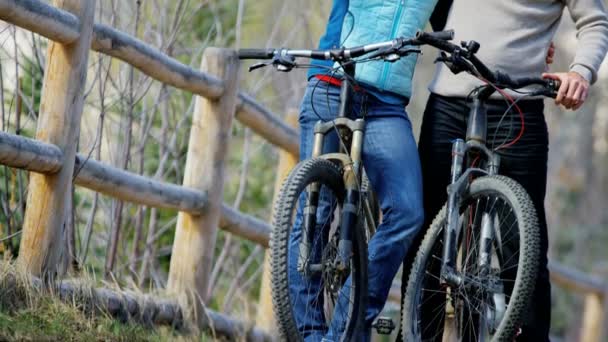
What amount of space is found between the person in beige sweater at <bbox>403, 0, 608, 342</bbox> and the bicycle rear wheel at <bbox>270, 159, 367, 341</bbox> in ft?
2.07

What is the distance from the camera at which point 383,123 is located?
428 centimetres

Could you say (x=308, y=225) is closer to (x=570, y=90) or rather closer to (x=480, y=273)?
(x=480, y=273)

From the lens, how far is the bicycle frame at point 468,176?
4.10m

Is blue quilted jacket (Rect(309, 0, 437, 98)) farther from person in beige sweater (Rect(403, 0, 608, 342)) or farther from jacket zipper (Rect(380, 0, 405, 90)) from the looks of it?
person in beige sweater (Rect(403, 0, 608, 342))

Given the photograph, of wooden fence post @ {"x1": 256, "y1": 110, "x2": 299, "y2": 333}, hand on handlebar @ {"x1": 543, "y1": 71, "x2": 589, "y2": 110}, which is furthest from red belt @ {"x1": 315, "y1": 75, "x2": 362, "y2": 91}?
wooden fence post @ {"x1": 256, "y1": 110, "x2": 299, "y2": 333}

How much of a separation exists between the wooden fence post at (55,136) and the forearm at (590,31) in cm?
184

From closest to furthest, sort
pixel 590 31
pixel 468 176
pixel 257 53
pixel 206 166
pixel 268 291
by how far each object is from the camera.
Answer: pixel 257 53 < pixel 468 176 < pixel 590 31 < pixel 206 166 < pixel 268 291

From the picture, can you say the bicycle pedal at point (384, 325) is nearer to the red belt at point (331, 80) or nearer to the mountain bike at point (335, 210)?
the mountain bike at point (335, 210)

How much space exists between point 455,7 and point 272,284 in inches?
58.8

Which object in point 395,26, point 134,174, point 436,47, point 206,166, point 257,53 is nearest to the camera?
point 436,47

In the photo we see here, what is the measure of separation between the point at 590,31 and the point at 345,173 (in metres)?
1.14

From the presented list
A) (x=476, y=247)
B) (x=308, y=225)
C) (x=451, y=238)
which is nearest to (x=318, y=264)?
(x=308, y=225)

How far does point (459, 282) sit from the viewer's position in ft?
13.4

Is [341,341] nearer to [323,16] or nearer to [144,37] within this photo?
[144,37]
